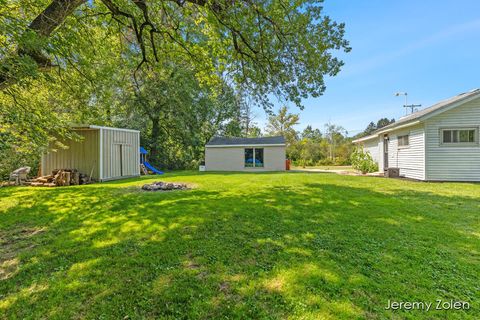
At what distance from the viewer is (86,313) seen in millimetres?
1979

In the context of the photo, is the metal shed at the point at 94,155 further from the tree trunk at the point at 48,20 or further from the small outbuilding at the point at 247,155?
the small outbuilding at the point at 247,155

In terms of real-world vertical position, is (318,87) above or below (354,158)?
above

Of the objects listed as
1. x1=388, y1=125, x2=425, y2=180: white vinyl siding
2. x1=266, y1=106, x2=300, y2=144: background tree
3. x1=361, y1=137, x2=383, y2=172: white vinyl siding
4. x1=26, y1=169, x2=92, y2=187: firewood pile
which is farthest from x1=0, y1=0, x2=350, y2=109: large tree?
x1=266, y1=106, x2=300, y2=144: background tree

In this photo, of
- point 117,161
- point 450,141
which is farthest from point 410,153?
point 117,161

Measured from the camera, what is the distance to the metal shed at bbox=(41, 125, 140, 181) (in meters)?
10.9

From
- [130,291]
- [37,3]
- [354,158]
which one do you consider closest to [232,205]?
[130,291]

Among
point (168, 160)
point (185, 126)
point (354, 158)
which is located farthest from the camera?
point (168, 160)

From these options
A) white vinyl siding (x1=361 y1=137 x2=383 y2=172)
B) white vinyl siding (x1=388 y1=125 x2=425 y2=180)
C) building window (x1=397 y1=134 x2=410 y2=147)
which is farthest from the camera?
white vinyl siding (x1=361 y1=137 x2=383 y2=172)

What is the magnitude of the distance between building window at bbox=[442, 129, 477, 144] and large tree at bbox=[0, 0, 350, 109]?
5873 mm

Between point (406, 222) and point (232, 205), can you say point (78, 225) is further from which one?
point (406, 222)

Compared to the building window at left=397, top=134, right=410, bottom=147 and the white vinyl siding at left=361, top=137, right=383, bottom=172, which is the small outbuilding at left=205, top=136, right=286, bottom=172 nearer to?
the white vinyl siding at left=361, top=137, right=383, bottom=172

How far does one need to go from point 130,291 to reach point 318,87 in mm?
7357

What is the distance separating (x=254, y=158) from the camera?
1759 cm

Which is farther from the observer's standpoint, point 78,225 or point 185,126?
point 185,126
